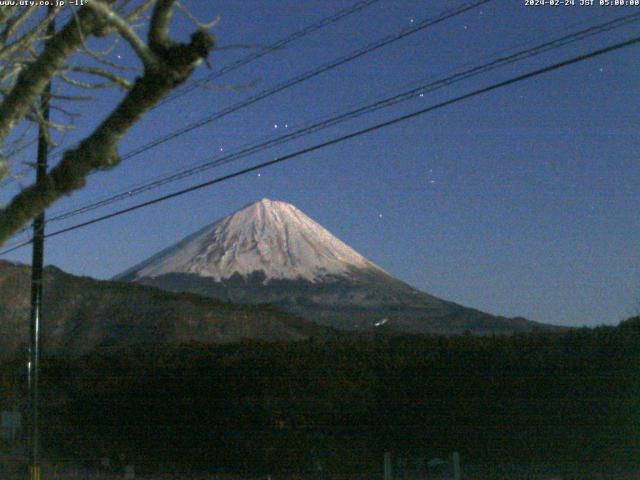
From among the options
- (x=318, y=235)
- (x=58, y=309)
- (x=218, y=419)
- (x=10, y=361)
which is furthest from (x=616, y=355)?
(x=318, y=235)

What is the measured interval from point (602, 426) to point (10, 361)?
728 inches

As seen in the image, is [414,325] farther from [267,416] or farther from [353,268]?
[353,268]

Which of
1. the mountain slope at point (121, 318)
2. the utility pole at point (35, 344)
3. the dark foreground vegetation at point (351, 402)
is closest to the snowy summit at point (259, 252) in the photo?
the mountain slope at point (121, 318)

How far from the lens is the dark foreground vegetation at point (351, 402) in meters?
19.9

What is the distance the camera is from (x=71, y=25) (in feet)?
14.4

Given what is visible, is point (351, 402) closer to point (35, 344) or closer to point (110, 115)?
point (35, 344)

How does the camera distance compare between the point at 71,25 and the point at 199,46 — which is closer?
the point at 199,46

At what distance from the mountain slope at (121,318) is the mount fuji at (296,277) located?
11.7 ft

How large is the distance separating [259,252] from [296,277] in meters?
3.90

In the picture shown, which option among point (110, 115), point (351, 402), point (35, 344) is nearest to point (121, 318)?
point (351, 402)

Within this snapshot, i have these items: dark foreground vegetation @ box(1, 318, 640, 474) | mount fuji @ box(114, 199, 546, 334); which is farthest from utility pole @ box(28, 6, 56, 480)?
mount fuji @ box(114, 199, 546, 334)

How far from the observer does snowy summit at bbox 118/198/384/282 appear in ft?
155

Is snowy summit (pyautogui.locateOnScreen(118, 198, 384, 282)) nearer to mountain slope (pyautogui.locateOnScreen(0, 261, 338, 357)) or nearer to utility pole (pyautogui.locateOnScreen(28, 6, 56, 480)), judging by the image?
mountain slope (pyautogui.locateOnScreen(0, 261, 338, 357))

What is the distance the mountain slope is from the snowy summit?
9930 mm
